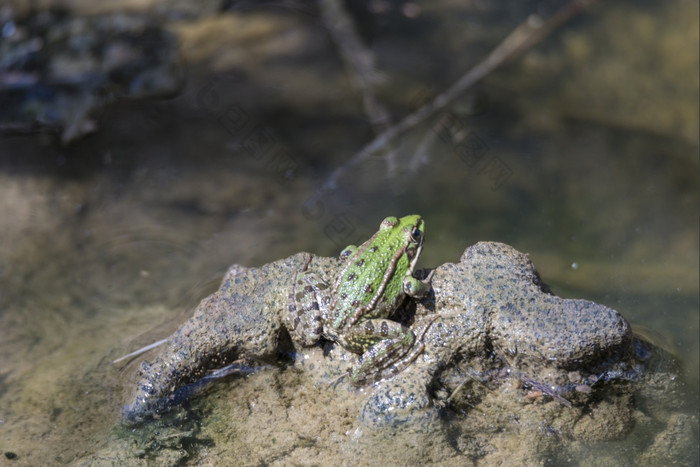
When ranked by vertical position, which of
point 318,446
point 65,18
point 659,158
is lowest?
point 318,446

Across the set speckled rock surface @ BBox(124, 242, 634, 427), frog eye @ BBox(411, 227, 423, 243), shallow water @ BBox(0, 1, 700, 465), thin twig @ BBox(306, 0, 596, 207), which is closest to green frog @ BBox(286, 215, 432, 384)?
speckled rock surface @ BBox(124, 242, 634, 427)

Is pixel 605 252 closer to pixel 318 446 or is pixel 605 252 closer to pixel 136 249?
pixel 318 446

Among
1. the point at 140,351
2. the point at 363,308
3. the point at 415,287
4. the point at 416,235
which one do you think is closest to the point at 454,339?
the point at 415,287

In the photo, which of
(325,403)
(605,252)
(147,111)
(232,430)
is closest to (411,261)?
(325,403)

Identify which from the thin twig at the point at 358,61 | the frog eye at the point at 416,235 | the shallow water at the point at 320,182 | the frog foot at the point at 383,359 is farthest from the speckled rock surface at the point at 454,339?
the thin twig at the point at 358,61

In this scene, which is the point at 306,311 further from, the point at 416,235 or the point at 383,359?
the point at 416,235

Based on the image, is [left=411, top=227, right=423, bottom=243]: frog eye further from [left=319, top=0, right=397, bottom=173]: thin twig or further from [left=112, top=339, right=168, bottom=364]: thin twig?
[left=319, top=0, right=397, bottom=173]: thin twig
